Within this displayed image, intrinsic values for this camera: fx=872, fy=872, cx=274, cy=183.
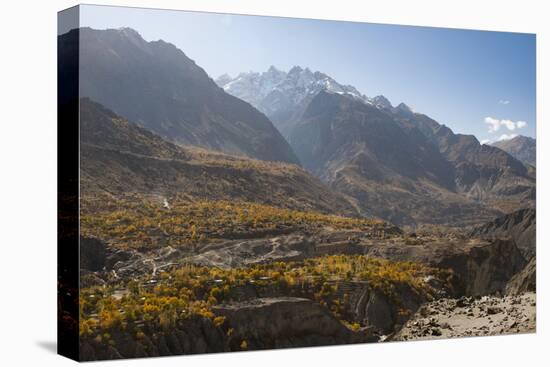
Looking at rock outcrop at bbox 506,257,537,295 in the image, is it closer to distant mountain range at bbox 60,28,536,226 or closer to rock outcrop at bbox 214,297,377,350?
distant mountain range at bbox 60,28,536,226

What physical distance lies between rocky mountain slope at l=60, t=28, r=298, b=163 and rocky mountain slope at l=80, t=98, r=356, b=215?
213 mm

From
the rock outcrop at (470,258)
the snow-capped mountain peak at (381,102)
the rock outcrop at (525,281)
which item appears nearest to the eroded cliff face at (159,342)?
the rock outcrop at (470,258)

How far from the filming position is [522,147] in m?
18.7

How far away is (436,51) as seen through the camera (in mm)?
17516

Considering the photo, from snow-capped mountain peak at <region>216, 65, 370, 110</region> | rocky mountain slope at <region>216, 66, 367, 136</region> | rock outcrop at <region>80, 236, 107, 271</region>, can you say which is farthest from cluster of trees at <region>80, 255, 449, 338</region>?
snow-capped mountain peak at <region>216, 65, 370, 110</region>

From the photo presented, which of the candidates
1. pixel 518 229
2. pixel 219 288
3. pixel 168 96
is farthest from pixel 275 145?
pixel 518 229

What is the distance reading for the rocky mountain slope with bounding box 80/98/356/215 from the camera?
46.2 ft

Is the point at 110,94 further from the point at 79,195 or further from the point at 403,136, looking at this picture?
the point at 403,136

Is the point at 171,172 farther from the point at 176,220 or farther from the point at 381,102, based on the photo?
the point at 381,102

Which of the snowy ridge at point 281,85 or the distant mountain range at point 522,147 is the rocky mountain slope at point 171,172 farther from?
the distant mountain range at point 522,147

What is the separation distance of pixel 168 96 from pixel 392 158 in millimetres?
5212

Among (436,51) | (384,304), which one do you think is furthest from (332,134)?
(384,304)

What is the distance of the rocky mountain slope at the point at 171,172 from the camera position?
14.1m

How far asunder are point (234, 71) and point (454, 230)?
18.1 ft
